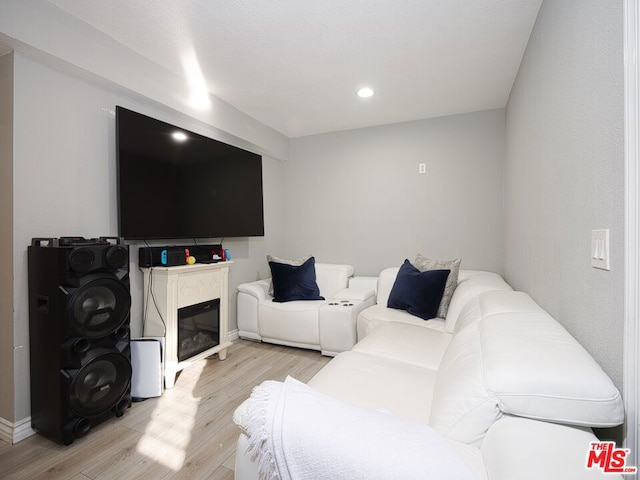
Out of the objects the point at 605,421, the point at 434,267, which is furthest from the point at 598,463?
the point at 434,267

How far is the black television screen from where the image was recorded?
7.08ft

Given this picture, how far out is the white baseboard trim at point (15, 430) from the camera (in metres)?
1.67

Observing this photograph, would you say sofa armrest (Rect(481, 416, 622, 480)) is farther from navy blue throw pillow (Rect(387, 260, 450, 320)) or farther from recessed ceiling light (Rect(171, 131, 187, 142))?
recessed ceiling light (Rect(171, 131, 187, 142))

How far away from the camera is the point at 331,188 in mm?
3982

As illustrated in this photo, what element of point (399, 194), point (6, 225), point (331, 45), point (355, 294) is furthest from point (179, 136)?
point (399, 194)

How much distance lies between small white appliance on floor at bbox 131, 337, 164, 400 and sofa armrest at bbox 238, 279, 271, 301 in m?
1.19

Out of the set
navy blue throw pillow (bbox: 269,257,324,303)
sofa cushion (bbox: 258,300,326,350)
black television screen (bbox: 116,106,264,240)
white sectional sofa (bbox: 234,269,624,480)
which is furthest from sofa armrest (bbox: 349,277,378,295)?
white sectional sofa (bbox: 234,269,624,480)

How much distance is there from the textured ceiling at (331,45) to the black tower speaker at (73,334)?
146 centimetres

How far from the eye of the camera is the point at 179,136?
8.33 ft

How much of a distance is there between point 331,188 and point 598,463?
141 inches

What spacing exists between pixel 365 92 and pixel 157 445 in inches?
123

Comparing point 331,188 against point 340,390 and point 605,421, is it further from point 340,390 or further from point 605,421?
point 605,421

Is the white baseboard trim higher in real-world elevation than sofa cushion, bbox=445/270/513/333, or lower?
lower
